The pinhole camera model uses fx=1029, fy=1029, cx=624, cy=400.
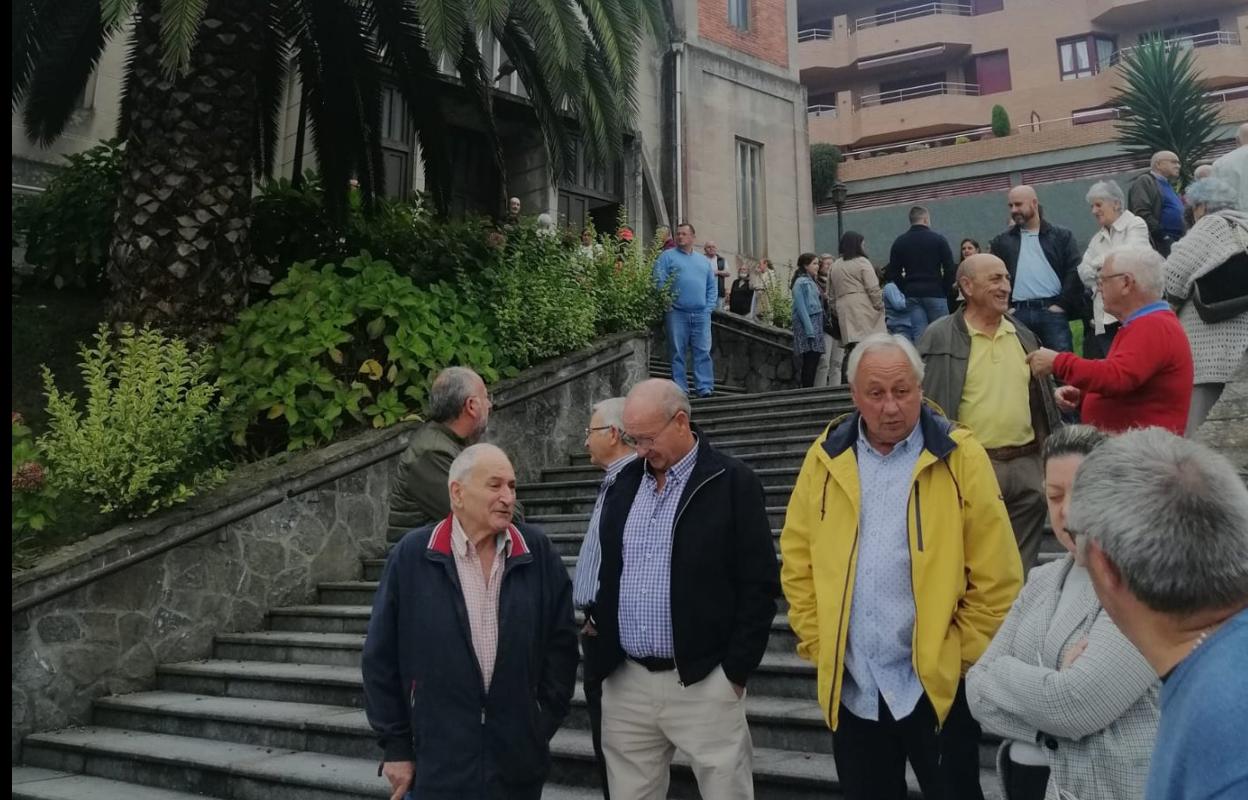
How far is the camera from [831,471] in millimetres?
3086

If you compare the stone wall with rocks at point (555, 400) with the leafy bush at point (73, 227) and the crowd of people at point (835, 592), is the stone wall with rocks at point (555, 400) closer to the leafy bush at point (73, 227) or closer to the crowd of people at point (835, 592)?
the leafy bush at point (73, 227)

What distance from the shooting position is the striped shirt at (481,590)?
316 centimetres

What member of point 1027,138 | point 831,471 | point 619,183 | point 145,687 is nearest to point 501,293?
point 145,687

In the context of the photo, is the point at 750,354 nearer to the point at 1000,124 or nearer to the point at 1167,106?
the point at 1167,106

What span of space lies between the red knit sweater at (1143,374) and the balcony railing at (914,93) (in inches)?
1501

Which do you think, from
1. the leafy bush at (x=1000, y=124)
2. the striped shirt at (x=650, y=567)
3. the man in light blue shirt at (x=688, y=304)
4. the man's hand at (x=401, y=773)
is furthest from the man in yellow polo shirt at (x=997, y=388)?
the leafy bush at (x=1000, y=124)

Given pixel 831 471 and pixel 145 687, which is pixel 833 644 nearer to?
pixel 831 471

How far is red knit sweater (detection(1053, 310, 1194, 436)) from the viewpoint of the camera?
12.7 ft

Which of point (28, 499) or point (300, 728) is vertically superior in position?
point (28, 499)

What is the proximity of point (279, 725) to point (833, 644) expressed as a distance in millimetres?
3721

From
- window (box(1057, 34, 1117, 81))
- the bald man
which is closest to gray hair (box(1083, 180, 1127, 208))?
the bald man

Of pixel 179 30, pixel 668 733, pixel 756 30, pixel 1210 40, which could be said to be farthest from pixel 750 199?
pixel 1210 40

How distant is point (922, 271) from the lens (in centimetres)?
938

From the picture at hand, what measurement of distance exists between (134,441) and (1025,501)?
5.35 m
